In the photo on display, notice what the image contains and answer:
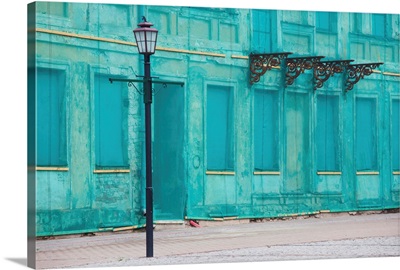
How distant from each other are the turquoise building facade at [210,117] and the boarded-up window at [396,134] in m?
0.02

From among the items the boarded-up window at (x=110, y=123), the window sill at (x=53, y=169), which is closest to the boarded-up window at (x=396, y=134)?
the boarded-up window at (x=110, y=123)

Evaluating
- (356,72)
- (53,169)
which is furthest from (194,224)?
(356,72)

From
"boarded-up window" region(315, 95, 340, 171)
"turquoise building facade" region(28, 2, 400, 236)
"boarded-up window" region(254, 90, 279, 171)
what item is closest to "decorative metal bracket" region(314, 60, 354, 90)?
"turquoise building facade" region(28, 2, 400, 236)

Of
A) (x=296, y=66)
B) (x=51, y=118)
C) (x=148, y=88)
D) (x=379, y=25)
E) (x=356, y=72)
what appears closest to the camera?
(x=51, y=118)

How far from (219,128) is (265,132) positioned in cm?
67

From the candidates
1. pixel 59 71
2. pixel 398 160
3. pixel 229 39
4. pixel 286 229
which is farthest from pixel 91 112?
pixel 398 160

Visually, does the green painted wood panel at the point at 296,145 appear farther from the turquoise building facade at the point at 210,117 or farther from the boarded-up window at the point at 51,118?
the boarded-up window at the point at 51,118

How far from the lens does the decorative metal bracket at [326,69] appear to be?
1590 centimetres

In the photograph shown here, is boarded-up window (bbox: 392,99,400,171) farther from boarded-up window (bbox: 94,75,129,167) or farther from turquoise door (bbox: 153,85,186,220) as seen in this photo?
boarded-up window (bbox: 94,75,129,167)

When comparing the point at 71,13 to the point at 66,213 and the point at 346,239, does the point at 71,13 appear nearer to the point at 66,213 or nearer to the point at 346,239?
the point at 66,213

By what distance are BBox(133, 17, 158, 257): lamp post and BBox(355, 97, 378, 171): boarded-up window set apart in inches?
126

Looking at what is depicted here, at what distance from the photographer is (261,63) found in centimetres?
1550

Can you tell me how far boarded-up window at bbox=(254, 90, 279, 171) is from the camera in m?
15.4

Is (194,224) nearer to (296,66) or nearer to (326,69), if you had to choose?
(296,66)
